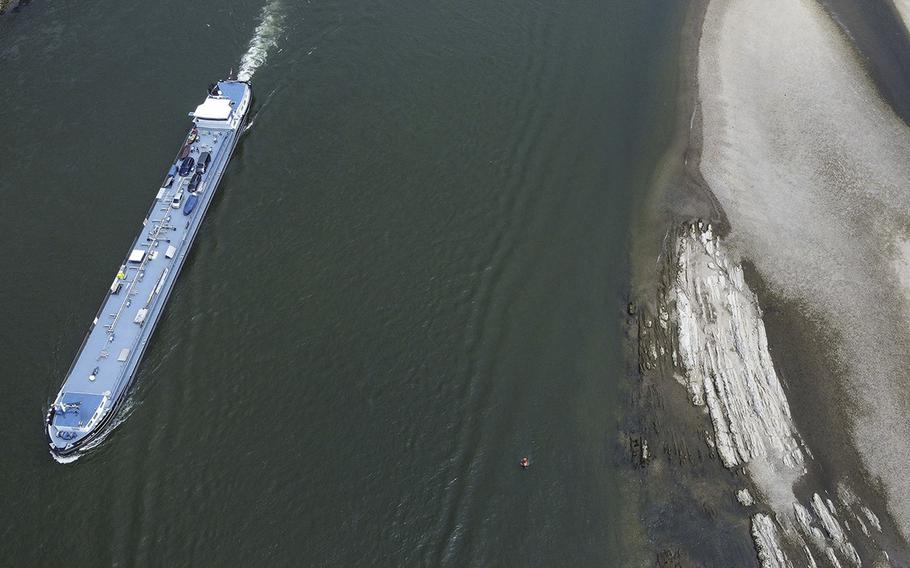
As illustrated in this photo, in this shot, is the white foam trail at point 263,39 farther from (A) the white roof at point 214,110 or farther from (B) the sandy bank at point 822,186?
(B) the sandy bank at point 822,186

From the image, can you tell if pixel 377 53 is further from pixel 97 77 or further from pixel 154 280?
pixel 154 280

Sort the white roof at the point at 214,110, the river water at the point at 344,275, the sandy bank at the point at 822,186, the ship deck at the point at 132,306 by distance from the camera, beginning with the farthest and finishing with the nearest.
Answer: the white roof at the point at 214,110, the sandy bank at the point at 822,186, the ship deck at the point at 132,306, the river water at the point at 344,275

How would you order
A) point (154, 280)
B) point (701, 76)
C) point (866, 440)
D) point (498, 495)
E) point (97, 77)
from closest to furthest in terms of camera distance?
point (498, 495)
point (866, 440)
point (154, 280)
point (97, 77)
point (701, 76)

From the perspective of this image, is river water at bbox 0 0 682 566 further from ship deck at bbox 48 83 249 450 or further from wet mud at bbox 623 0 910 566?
wet mud at bbox 623 0 910 566

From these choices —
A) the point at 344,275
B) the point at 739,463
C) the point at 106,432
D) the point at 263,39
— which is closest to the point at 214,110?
the point at 263,39

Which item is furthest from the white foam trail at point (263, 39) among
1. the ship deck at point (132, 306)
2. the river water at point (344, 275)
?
the ship deck at point (132, 306)

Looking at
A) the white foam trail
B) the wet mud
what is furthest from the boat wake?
the white foam trail

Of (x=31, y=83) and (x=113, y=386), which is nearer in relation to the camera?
(x=113, y=386)

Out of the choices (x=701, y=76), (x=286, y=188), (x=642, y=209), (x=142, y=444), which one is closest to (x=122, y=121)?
(x=286, y=188)
